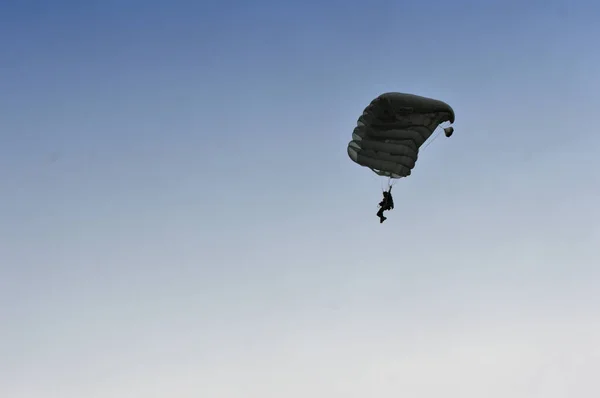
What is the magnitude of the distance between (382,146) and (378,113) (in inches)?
83.4

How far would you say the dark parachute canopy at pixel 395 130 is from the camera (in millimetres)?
50000

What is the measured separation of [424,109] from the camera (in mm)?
50125

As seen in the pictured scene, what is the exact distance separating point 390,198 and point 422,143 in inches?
128

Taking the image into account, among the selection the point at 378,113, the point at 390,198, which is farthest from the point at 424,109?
the point at 390,198

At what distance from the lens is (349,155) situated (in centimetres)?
5262

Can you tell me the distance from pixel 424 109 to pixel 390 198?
568 centimetres

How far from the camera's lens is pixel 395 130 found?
51.6 m

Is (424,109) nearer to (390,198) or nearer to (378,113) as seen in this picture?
(378,113)

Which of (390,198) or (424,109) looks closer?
(424,109)

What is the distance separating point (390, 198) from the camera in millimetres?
53719

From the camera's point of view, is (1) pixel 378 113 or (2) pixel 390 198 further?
(2) pixel 390 198

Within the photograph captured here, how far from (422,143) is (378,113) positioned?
3.59 metres

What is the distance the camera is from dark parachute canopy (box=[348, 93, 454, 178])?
164ft

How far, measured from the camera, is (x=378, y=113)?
165 feet
